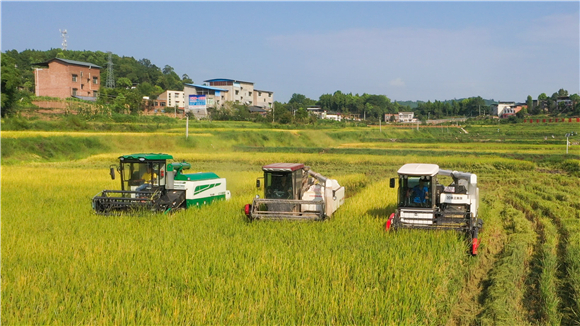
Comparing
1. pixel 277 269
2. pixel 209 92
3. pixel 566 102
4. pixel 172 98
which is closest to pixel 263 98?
pixel 172 98

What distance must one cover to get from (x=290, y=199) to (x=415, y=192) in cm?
333

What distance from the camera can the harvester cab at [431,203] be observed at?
456 inches

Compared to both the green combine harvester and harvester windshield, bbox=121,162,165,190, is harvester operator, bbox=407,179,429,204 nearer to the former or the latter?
the green combine harvester

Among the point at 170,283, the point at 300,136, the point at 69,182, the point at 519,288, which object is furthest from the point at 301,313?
the point at 300,136

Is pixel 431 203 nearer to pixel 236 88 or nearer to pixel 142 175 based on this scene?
pixel 142 175

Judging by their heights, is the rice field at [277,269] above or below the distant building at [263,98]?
below

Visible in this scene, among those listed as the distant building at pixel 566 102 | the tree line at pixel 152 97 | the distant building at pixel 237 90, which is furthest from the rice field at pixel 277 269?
the distant building at pixel 566 102

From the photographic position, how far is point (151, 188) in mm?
14414

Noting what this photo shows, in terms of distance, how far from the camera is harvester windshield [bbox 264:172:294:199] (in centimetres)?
1338

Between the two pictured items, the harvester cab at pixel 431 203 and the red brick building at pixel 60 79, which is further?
the red brick building at pixel 60 79

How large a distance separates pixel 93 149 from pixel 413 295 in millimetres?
36220

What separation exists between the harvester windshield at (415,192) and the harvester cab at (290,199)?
2071mm

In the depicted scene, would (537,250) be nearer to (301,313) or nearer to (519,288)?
(519,288)

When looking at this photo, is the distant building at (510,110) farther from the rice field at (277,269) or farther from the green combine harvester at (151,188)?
the green combine harvester at (151,188)
